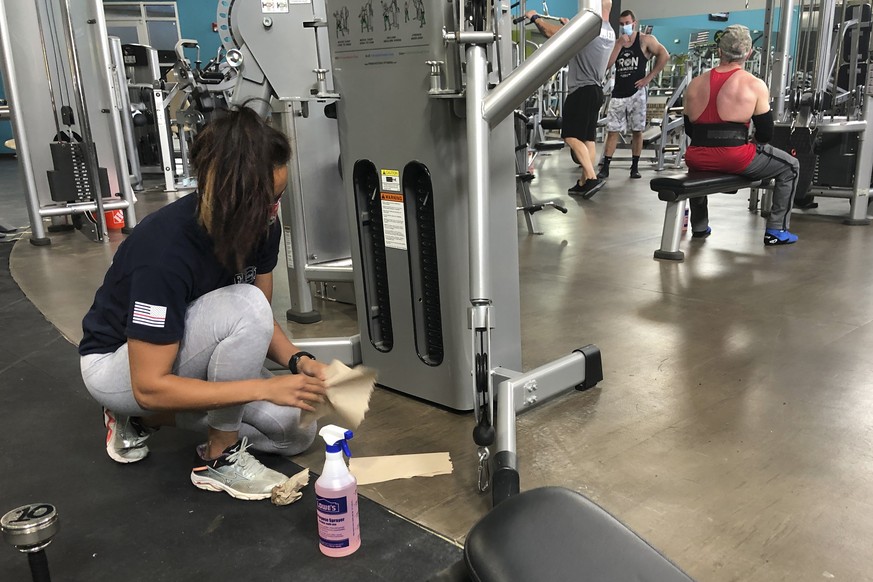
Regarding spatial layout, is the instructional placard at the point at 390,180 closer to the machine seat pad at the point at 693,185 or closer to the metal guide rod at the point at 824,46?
the machine seat pad at the point at 693,185

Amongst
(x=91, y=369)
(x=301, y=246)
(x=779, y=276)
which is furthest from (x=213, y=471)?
(x=779, y=276)

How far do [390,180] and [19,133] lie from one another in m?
4.07

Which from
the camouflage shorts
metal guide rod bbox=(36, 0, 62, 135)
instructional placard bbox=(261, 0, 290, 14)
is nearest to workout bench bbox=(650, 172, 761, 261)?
instructional placard bbox=(261, 0, 290, 14)

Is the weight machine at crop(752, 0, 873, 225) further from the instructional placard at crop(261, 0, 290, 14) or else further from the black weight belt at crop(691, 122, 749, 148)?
the instructional placard at crop(261, 0, 290, 14)

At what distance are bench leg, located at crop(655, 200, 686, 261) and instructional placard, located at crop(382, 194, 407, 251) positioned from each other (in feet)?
7.55

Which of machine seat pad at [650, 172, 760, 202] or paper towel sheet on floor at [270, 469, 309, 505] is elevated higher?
machine seat pad at [650, 172, 760, 202]

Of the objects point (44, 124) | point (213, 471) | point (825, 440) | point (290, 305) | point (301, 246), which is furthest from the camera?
point (44, 124)

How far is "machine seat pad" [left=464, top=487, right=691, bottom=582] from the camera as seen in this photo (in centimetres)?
67

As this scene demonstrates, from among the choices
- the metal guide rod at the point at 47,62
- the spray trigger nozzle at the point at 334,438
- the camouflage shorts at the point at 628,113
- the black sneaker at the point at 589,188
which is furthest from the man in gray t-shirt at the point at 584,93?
the spray trigger nozzle at the point at 334,438

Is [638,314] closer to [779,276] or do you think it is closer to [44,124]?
[779,276]

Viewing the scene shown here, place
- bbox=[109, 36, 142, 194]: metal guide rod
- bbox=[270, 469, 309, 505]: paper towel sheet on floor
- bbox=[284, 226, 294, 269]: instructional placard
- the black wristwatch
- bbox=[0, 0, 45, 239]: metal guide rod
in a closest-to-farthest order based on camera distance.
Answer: bbox=[270, 469, 309, 505]: paper towel sheet on floor < the black wristwatch < bbox=[284, 226, 294, 269]: instructional placard < bbox=[0, 0, 45, 239]: metal guide rod < bbox=[109, 36, 142, 194]: metal guide rod

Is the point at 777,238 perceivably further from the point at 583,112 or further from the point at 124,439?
the point at 124,439

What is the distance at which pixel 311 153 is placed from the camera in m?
3.13

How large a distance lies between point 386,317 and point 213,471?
790mm
